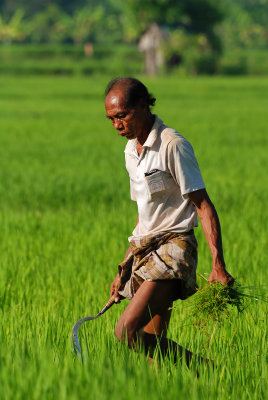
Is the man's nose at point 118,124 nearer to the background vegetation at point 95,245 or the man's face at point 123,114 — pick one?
the man's face at point 123,114

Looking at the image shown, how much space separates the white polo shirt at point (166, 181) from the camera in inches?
Answer: 119

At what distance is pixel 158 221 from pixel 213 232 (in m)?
0.24

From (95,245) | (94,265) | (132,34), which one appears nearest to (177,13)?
(132,34)

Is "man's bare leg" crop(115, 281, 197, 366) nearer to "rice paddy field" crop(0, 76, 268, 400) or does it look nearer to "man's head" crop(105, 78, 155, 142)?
"rice paddy field" crop(0, 76, 268, 400)

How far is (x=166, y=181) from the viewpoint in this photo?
10.1 ft

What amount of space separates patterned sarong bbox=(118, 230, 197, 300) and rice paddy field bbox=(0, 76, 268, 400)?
5.6 inches

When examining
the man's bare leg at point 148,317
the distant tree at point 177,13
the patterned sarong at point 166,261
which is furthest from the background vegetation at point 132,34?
the man's bare leg at point 148,317

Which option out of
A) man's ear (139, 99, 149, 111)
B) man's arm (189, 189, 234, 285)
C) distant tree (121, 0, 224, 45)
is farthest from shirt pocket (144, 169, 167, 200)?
distant tree (121, 0, 224, 45)

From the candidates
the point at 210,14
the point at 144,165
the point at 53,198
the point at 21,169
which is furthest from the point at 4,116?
the point at 210,14

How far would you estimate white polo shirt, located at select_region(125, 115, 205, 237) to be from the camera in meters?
3.01

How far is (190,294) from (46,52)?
196ft

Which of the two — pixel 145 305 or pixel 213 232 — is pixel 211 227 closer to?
pixel 213 232

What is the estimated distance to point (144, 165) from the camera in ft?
10.2

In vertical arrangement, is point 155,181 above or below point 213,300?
above
